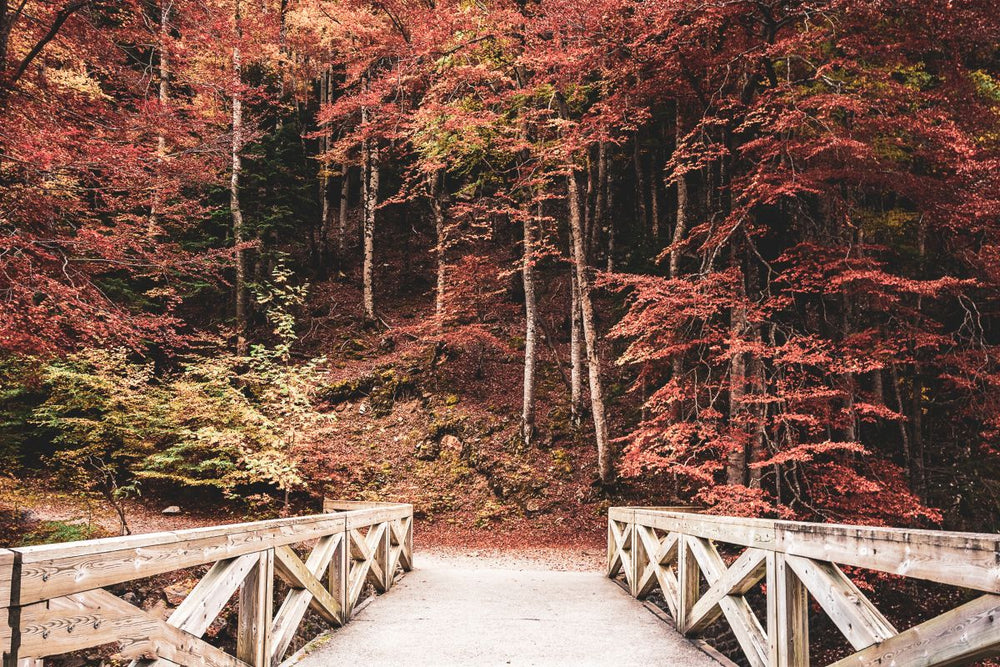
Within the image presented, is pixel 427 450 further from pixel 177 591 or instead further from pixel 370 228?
pixel 370 228

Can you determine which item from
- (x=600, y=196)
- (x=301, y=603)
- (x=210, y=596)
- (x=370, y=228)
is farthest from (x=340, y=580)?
(x=600, y=196)

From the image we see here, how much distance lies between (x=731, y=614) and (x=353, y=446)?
1299 centimetres

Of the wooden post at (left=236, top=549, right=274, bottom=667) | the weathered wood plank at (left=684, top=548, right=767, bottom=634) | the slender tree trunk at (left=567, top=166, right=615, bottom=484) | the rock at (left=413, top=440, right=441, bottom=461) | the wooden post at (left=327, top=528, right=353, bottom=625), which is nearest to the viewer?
the wooden post at (left=236, top=549, right=274, bottom=667)

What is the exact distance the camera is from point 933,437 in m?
12.9

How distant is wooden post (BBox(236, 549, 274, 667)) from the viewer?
11.3ft

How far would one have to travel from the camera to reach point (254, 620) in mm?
3469

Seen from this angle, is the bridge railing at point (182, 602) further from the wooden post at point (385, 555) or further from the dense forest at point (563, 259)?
the dense forest at point (563, 259)

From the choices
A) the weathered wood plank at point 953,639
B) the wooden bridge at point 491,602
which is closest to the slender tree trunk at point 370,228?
the wooden bridge at point 491,602

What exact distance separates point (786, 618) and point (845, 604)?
708mm

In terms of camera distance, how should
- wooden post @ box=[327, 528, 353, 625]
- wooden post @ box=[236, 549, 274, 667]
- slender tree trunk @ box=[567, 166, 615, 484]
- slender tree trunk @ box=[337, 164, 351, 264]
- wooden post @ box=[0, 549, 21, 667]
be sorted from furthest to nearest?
slender tree trunk @ box=[337, 164, 351, 264]
slender tree trunk @ box=[567, 166, 615, 484]
wooden post @ box=[327, 528, 353, 625]
wooden post @ box=[236, 549, 274, 667]
wooden post @ box=[0, 549, 21, 667]

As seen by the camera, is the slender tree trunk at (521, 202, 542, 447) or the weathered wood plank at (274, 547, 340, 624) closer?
the weathered wood plank at (274, 547, 340, 624)

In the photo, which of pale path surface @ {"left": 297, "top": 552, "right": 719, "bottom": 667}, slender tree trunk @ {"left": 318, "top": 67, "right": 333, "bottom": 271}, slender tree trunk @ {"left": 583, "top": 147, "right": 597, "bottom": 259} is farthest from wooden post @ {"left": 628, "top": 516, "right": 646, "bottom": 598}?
slender tree trunk @ {"left": 318, "top": 67, "right": 333, "bottom": 271}

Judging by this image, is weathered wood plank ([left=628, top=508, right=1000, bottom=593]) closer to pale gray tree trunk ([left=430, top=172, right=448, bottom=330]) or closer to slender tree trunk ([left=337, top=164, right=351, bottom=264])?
pale gray tree trunk ([left=430, top=172, right=448, bottom=330])

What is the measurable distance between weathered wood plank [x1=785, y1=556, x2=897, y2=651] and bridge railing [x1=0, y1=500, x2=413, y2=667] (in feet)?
9.67
